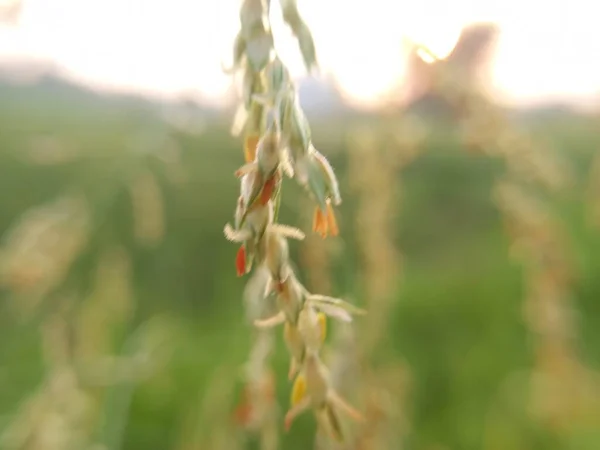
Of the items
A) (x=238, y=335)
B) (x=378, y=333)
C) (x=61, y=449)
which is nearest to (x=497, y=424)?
(x=378, y=333)

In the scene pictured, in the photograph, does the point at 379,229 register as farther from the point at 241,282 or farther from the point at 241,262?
A: the point at 241,282

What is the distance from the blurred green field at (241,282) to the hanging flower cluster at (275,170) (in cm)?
46

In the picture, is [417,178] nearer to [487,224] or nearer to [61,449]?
[487,224]

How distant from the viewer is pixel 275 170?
34 centimetres

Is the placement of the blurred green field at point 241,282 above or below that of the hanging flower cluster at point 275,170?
below

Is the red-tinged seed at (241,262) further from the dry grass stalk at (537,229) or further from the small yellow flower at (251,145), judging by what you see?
the dry grass stalk at (537,229)

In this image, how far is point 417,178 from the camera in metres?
3.32

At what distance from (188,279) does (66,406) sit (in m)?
1.45

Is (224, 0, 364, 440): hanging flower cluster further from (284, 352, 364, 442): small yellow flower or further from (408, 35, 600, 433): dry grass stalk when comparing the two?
(408, 35, 600, 433): dry grass stalk

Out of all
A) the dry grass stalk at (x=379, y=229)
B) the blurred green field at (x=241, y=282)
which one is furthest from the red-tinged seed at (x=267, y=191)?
the dry grass stalk at (x=379, y=229)

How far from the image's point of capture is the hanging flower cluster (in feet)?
1.13

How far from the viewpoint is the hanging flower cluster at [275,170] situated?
35cm

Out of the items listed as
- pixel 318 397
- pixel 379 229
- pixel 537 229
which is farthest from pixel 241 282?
pixel 318 397

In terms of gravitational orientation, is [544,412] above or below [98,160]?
below
